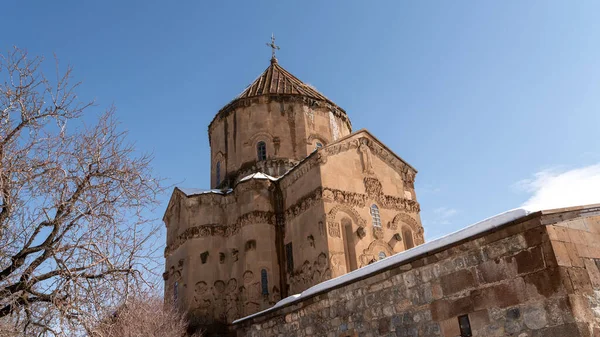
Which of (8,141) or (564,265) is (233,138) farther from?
(564,265)

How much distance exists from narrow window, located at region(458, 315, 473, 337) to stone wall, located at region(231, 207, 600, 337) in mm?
50

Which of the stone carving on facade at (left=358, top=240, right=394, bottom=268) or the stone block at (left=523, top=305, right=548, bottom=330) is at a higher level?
the stone carving on facade at (left=358, top=240, right=394, bottom=268)

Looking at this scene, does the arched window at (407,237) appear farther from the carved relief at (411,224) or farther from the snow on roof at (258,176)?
the snow on roof at (258,176)

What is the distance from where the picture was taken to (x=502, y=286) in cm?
723

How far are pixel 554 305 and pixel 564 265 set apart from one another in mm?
569

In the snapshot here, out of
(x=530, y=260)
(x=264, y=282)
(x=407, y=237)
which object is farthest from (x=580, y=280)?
(x=264, y=282)

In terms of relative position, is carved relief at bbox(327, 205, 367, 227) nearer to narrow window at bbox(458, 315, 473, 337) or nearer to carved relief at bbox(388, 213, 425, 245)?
carved relief at bbox(388, 213, 425, 245)

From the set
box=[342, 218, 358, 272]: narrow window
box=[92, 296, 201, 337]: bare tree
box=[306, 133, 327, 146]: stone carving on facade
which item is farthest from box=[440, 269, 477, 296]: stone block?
box=[306, 133, 327, 146]: stone carving on facade

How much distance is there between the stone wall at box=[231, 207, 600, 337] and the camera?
6648 millimetres

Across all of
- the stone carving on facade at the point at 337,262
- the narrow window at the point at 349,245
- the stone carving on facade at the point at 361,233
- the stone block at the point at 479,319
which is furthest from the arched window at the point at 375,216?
the stone block at the point at 479,319

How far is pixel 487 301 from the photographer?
7.41 m

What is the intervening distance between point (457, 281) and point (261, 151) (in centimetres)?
1757

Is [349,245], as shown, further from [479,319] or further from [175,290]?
[479,319]

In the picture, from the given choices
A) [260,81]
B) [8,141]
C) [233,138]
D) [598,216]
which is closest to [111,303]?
[8,141]
